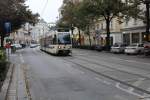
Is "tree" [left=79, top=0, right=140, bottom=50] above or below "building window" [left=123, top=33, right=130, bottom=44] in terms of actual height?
above

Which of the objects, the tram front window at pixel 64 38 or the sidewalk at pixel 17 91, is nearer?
the sidewalk at pixel 17 91

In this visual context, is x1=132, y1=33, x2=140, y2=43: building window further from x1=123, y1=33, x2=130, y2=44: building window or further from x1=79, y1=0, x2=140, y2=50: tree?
x1=79, y1=0, x2=140, y2=50: tree

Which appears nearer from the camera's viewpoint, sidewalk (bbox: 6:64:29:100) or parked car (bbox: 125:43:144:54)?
sidewalk (bbox: 6:64:29:100)

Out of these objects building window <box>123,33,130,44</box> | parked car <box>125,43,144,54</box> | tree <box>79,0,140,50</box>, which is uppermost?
tree <box>79,0,140,50</box>

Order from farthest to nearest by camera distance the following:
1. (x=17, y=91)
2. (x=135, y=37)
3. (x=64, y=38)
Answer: (x=135, y=37) → (x=64, y=38) → (x=17, y=91)

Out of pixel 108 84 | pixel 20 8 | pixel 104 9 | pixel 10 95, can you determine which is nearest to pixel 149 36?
pixel 104 9

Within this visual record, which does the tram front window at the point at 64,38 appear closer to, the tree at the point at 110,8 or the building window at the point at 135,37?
the tree at the point at 110,8

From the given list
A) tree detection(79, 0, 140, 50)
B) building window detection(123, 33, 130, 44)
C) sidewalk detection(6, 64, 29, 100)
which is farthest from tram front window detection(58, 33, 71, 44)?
sidewalk detection(6, 64, 29, 100)

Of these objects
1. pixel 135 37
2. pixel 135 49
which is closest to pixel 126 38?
pixel 135 37

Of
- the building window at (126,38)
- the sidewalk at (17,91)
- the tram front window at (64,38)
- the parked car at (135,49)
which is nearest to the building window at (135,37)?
the building window at (126,38)

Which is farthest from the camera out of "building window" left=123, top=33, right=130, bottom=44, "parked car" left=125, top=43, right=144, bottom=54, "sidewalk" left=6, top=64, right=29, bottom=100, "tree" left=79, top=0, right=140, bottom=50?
"building window" left=123, top=33, right=130, bottom=44

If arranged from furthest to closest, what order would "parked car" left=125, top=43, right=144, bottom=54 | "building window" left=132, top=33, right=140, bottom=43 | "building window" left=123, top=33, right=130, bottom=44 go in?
"building window" left=123, top=33, right=130, bottom=44 → "building window" left=132, top=33, right=140, bottom=43 → "parked car" left=125, top=43, right=144, bottom=54

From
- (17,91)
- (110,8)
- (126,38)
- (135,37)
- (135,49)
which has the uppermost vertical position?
(110,8)

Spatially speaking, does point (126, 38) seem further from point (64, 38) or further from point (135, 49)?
point (64, 38)
